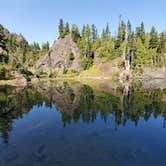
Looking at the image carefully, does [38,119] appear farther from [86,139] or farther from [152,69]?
[152,69]

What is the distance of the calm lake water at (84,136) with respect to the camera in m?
12.1

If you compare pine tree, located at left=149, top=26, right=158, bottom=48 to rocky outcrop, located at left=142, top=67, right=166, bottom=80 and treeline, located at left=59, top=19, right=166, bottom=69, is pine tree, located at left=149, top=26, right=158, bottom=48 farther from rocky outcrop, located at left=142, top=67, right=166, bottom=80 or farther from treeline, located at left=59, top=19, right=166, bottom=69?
rocky outcrop, located at left=142, top=67, right=166, bottom=80

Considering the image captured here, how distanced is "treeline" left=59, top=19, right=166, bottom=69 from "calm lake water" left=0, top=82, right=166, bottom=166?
85.4m

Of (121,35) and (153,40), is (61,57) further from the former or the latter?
(153,40)

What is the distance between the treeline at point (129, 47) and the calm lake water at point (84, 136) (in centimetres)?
8541

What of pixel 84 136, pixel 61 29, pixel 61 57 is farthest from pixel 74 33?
pixel 84 136

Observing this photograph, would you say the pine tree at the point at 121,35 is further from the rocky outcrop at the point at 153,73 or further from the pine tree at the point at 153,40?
the rocky outcrop at the point at 153,73

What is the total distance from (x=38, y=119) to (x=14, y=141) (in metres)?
7.72

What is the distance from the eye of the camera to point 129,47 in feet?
366

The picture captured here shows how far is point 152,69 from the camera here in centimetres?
10375

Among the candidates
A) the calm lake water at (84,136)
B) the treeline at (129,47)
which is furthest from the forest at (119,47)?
the calm lake water at (84,136)

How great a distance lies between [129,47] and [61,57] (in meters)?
54.0

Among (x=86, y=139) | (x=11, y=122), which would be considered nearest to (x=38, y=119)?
(x=11, y=122)

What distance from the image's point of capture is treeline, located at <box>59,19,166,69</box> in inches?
4284
